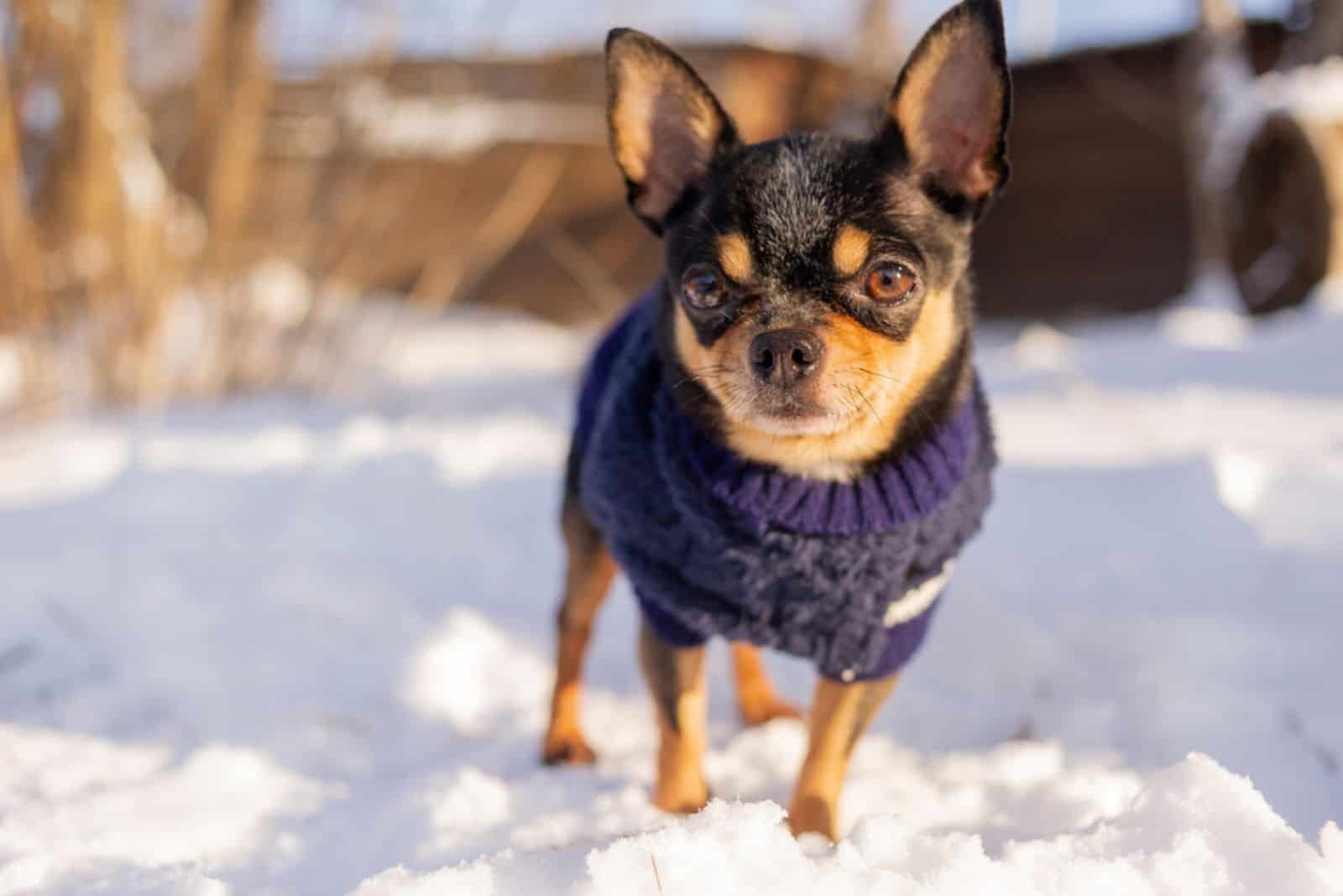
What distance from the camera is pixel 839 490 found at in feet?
5.80

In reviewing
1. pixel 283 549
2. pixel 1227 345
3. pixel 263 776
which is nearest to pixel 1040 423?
pixel 1227 345

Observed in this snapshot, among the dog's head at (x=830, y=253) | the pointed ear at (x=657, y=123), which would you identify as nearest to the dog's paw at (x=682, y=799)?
the dog's head at (x=830, y=253)

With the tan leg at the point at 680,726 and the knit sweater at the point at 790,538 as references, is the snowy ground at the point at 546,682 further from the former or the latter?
the knit sweater at the point at 790,538

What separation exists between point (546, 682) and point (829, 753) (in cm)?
102

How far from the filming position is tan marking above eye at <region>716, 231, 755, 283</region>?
174cm

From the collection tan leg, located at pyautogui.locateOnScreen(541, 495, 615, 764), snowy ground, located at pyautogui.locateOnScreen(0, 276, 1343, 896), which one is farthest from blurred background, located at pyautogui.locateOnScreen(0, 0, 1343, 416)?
tan leg, located at pyautogui.locateOnScreen(541, 495, 615, 764)

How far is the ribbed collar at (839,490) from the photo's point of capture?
174 cm

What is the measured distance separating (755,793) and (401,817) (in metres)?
0.69

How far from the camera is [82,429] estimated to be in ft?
14.2

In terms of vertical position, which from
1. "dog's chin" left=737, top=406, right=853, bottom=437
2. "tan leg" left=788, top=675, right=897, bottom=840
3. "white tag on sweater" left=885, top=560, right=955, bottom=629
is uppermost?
"dog's chin" left=737, top=406, right=853, bottom=437

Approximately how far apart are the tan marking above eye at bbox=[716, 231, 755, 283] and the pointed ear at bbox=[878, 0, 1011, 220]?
35 cm

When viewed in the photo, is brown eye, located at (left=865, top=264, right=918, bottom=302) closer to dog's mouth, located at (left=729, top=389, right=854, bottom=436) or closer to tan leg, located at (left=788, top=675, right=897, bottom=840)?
dog's mouth, located at (left=729, top=389, right=854, bottom=436)

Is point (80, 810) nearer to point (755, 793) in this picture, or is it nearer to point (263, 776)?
point (263, 776)

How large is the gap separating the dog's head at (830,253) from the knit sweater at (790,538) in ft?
0.21
